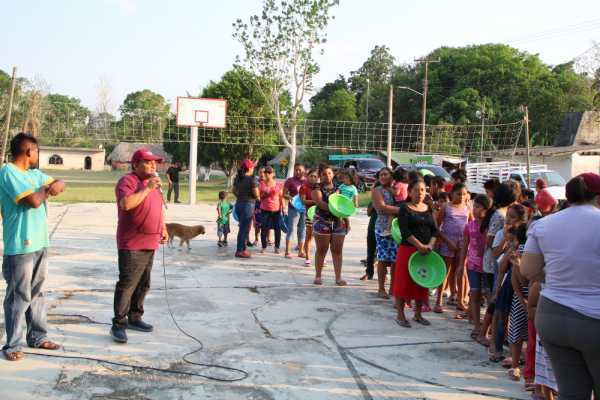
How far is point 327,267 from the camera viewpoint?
8.69 metres

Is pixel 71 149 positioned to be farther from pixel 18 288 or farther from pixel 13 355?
pixel 13 355

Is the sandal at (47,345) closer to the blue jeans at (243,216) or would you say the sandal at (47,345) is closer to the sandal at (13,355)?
the sandal at (13,355)

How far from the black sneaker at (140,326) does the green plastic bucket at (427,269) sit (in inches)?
100

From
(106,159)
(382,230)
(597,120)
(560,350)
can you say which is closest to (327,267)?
(382,230)

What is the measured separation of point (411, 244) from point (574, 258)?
290 centimetres

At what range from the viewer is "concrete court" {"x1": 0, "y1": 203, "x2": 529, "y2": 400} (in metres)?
3.93

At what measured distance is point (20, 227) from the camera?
13.8 feet

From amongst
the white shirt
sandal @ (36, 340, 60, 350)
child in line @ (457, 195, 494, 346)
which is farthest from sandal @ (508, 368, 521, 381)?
sandal @ (36, 340, 60, 350)

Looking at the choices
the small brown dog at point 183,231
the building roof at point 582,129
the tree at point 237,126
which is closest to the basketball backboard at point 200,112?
the small brown dog at point 183,231

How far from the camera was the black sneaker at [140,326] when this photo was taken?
5.07 meters

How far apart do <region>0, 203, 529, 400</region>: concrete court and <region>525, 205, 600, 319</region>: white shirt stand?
148 centimetres

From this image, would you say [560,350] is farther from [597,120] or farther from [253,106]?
[597,120]

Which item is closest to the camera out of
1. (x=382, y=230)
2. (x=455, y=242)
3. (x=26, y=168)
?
(x=26, y=168)

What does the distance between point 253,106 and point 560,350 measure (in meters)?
30.0
